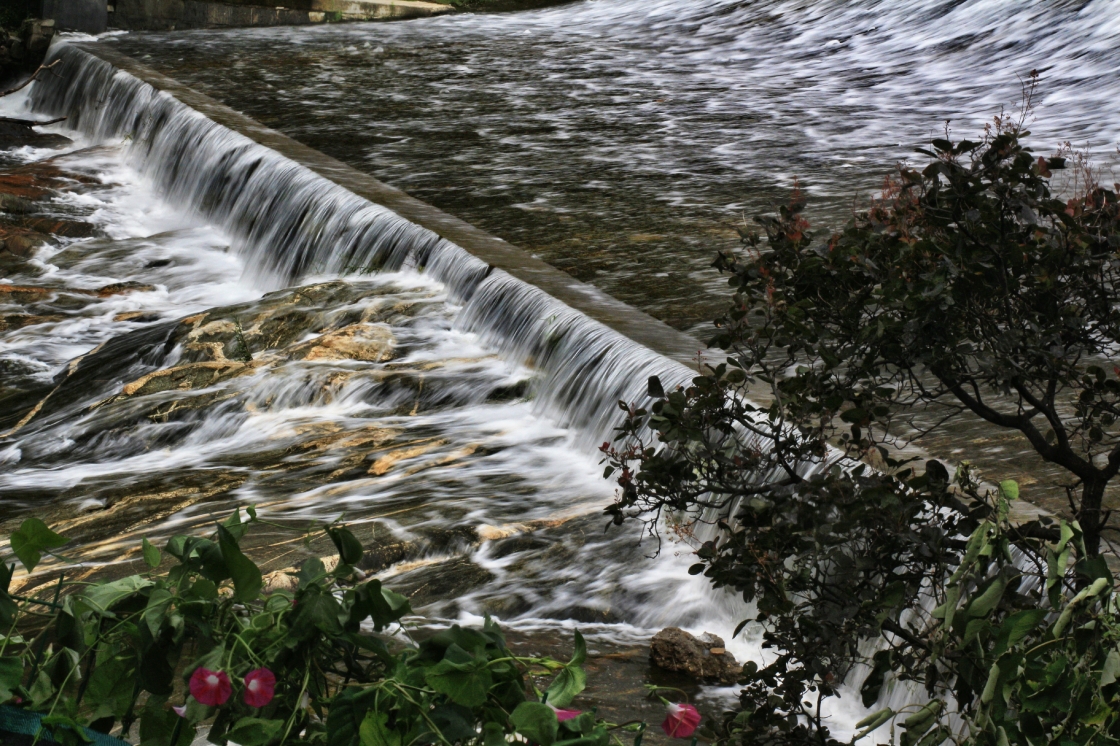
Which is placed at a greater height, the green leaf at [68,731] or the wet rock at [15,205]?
the green leaf at [68,731]

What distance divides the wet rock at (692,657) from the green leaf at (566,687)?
7.10 feet

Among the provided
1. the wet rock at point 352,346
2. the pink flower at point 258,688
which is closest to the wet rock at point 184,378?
the wet rock at point 352,346

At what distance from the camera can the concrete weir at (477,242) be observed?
19.1 ft

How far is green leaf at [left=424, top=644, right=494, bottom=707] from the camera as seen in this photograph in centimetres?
158

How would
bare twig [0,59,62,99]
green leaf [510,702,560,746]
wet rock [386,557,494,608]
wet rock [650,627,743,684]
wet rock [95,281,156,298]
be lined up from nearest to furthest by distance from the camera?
1. green leaf [510,702,560,746]
2. wet rock [650,627,743,684]
3. wet rock [386,557,494,608]
4. wet rock [95,281,156,298]
5. bare twig [0,59,62,99]

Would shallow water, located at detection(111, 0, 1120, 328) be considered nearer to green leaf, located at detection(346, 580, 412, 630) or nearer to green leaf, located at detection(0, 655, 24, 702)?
green leaf, located at detection(346, 580, 412, 630)

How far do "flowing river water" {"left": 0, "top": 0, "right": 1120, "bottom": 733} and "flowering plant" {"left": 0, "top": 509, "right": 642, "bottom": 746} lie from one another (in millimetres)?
2368

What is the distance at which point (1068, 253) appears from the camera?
7.91 feet

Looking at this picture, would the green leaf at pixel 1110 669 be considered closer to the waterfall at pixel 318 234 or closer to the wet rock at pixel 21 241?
the waterfall at pixel 318 234

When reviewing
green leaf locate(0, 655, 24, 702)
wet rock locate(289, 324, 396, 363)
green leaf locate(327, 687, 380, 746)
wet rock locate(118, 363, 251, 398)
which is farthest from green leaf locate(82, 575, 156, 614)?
wet rock locate(118, 363, 251, 398)

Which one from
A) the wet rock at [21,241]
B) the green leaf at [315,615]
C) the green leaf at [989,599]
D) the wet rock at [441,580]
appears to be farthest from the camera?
the wet rock at [21,241]

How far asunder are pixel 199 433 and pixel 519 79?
8.90 meters

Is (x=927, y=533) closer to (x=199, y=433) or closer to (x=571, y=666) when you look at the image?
(x=571, y=666)

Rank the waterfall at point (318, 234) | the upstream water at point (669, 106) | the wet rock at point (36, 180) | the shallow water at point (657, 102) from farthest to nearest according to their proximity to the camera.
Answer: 1. the wet rock at point (36, 180)
2. the shallow water at point (657, 102)
3. the upstream water at point (669, 106)
4. the waterfall at point (318, 234)
